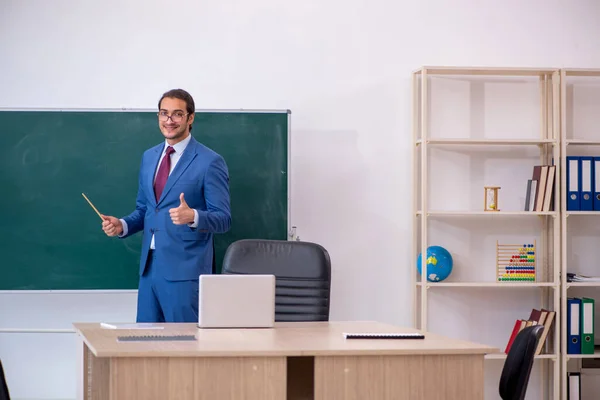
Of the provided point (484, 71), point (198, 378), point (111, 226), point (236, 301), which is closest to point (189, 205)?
point (111, 226)

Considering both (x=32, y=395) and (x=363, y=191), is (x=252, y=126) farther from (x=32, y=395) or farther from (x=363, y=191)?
(x=32, y=395)

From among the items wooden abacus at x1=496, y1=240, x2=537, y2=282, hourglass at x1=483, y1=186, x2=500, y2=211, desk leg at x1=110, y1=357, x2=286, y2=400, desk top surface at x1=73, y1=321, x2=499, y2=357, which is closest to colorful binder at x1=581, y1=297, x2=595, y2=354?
wooden abacus at x1=496, y1=240, x2=537, y2=282

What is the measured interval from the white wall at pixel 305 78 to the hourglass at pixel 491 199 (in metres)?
0.48

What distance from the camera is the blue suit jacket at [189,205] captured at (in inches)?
163

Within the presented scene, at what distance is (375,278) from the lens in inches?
206

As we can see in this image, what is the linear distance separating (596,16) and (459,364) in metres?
3.59

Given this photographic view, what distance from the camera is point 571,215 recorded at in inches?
208

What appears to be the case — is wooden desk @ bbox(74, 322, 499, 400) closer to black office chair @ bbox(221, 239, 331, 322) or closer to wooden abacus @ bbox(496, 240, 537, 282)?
black office chair @ bbox(221, 239, 331, 322)

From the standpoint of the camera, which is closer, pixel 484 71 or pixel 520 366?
pixel 520 366

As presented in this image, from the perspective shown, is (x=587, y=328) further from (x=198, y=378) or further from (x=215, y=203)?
(x=198, y=378)

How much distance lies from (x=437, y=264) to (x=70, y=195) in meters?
2.25

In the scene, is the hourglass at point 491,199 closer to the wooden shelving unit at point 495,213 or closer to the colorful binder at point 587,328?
the wooden shelving unit at point 495,213

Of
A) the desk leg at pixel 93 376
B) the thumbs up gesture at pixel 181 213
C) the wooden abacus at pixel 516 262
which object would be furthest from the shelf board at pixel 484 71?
the desk leg at pixel 93 376

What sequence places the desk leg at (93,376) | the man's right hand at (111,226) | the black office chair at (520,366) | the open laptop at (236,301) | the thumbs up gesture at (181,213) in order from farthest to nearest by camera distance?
1. the man's right hand at (111,226)
2. the thumbs up gesture at (181,213)
3. the open laptop at (236,301)
4. the desk leg at (93,376)
5. the black office chair at (520,366)
